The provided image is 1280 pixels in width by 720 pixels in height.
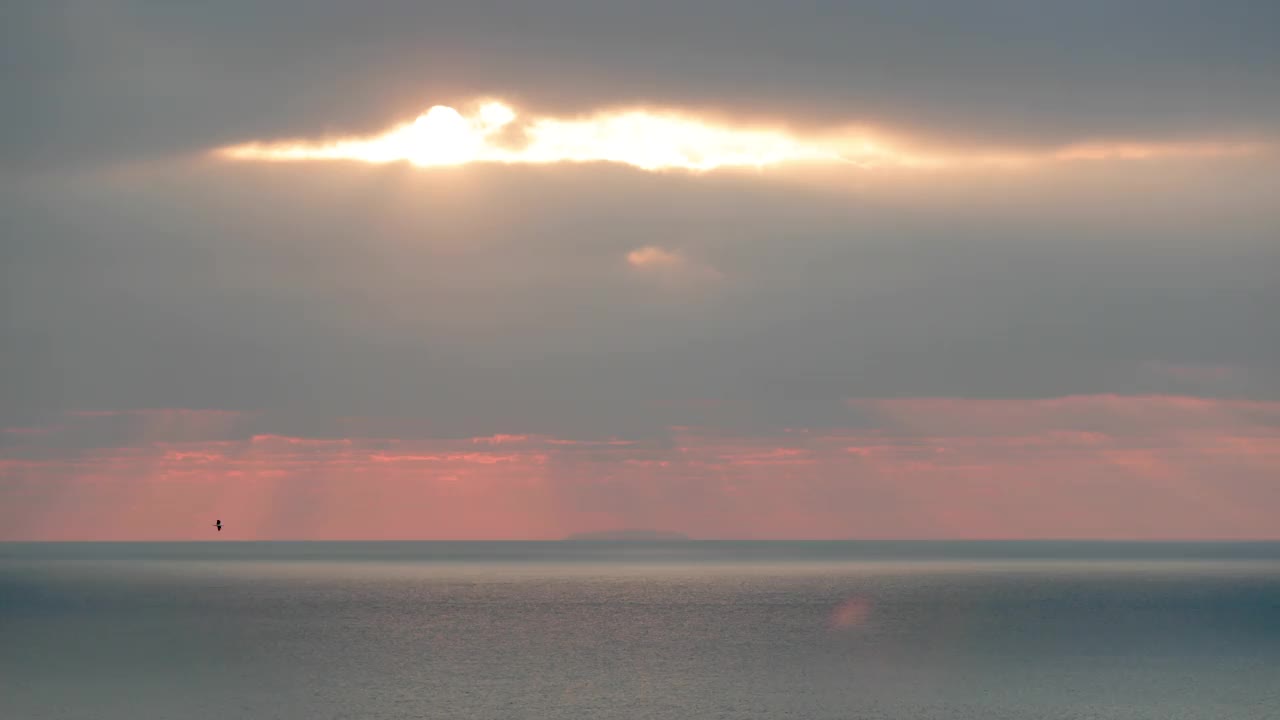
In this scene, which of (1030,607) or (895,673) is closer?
(895,673)

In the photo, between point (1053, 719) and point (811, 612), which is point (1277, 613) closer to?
point (811, 612)

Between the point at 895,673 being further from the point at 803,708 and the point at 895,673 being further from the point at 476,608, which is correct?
the point at 476,608

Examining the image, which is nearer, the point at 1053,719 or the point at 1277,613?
the point at 1053,719

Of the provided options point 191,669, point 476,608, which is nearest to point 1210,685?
point 191,669

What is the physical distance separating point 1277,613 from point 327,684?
5303 inches

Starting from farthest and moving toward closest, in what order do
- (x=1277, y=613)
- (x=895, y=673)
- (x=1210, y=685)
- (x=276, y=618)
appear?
(x=1277, y=613)
(x=276, y=618)
(x=895, y=673)
(x=1210, y=685)

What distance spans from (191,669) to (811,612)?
301 feet

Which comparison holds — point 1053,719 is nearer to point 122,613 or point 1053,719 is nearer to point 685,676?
point 685,676

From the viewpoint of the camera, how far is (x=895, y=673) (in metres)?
112

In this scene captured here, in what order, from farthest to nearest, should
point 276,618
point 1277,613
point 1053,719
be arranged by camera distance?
point 1277,613 → point 276,618 → point 1053,719

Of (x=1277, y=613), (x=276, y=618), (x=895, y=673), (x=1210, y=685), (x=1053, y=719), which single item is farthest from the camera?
(x=1277, y=613)

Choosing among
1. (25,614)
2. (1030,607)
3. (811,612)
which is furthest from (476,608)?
(1030,607)

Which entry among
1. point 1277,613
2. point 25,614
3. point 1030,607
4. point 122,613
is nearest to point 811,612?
point 1030,607

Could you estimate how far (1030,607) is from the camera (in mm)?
198625
